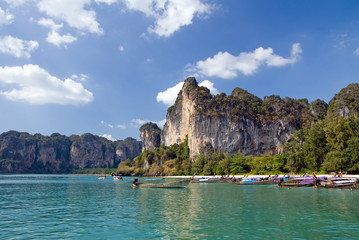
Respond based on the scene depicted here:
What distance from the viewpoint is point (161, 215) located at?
60.7 ft

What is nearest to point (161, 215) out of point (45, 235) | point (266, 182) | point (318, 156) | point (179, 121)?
point (45, 235)

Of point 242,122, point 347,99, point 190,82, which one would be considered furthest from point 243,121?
point 190,82

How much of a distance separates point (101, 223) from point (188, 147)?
129 meters

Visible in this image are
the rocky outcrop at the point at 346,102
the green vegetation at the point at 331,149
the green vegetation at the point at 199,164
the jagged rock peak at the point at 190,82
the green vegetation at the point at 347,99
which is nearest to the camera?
the green vegetation at the point at 331,149

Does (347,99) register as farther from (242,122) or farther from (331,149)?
(331,149)

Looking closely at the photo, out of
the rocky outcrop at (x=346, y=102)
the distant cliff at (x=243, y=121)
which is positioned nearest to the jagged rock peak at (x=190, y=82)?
the distant cliff at (x=243, y=121)

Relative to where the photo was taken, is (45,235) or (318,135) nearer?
(45,235)

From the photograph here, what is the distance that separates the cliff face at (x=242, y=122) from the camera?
127 m

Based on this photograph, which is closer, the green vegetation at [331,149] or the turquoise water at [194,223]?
the turquoise water at [194,223]

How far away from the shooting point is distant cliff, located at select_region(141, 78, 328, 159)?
5005 inches

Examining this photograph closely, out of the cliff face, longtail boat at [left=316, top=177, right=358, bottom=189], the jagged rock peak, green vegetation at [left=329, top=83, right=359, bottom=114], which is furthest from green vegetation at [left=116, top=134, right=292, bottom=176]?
green vegetation at [left=329, top=83, right=359, bottom=114]

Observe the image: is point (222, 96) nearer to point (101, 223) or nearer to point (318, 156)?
point (318, 156)

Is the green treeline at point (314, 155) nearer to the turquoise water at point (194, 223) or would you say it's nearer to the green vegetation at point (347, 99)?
the turquoise water at point (194, 223)

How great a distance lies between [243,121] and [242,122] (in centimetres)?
101
